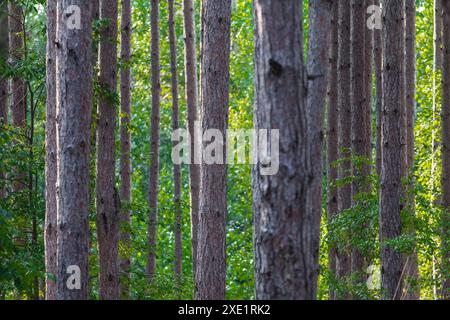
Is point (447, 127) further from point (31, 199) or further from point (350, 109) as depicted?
point (31, 199)

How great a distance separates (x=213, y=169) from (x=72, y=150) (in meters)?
2.90

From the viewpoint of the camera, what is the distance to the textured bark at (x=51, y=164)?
12.9m

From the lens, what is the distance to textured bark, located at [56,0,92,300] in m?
10.9

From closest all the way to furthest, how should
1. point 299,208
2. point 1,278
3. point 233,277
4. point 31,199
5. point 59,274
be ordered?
point 299,208 < point 1,278 < point 59,274 < point 31,199 < point 233,277

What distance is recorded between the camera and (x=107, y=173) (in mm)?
13406

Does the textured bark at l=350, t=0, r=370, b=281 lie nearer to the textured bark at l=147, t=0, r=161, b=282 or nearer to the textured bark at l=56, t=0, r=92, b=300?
the textured bark at l=147, t=0, r=161, b=282

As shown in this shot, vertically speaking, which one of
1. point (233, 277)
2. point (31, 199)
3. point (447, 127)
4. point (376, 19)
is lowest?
point (233, 277)

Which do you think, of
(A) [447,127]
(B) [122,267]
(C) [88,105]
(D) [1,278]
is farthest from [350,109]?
(D) [1,278]

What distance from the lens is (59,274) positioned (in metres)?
11.0

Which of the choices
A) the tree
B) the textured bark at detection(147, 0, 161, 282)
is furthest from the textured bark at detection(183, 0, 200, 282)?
the tree

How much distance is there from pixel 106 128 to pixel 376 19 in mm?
8195

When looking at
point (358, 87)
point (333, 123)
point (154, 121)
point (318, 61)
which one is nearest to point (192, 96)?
point (154, 121)

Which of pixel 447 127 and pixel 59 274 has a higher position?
pixel 447 127

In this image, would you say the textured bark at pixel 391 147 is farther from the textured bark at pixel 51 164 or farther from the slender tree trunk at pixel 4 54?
the slender tree trunk at pixel 4 54
